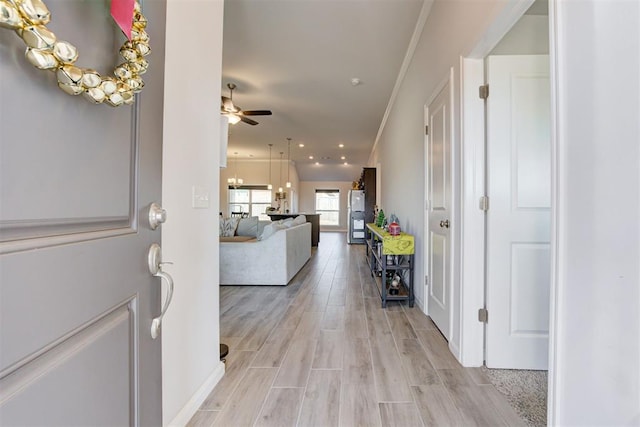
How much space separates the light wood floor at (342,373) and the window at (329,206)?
10.8m

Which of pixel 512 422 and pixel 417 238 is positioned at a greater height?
pixel 417 238

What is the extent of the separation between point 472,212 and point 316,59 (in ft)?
9.57

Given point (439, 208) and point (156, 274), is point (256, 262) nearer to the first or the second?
point (439, 208)

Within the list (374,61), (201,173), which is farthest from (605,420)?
(374,61)

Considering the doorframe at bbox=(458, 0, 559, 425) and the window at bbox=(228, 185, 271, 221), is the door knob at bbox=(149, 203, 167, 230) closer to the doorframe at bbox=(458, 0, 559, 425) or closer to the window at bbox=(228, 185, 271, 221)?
the doorframe at bbox=(458, 0, 559, 425)

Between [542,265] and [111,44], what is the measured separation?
92.9 inches

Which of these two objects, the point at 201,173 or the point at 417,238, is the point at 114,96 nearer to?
the point at 201,173

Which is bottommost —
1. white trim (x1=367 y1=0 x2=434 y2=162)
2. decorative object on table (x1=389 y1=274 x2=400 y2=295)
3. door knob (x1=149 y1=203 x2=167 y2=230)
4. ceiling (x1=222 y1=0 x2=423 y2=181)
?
decorative object on table (x1=389 y1=274 x2=400 y2=295)

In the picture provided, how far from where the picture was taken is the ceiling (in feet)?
9.22

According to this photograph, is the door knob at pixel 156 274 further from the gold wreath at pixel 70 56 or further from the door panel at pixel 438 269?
the door panel at pixel 438 269

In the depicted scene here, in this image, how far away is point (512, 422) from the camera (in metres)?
1.40

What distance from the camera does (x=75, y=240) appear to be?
0.51 meters

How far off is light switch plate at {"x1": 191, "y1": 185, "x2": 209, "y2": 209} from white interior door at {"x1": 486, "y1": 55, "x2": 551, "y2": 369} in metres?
1.75

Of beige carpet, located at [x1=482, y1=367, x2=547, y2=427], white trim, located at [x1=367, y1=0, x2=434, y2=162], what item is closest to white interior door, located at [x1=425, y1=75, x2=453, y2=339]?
beige carpet, located at [x1=482, y1=367, x2=547, y2=427]
